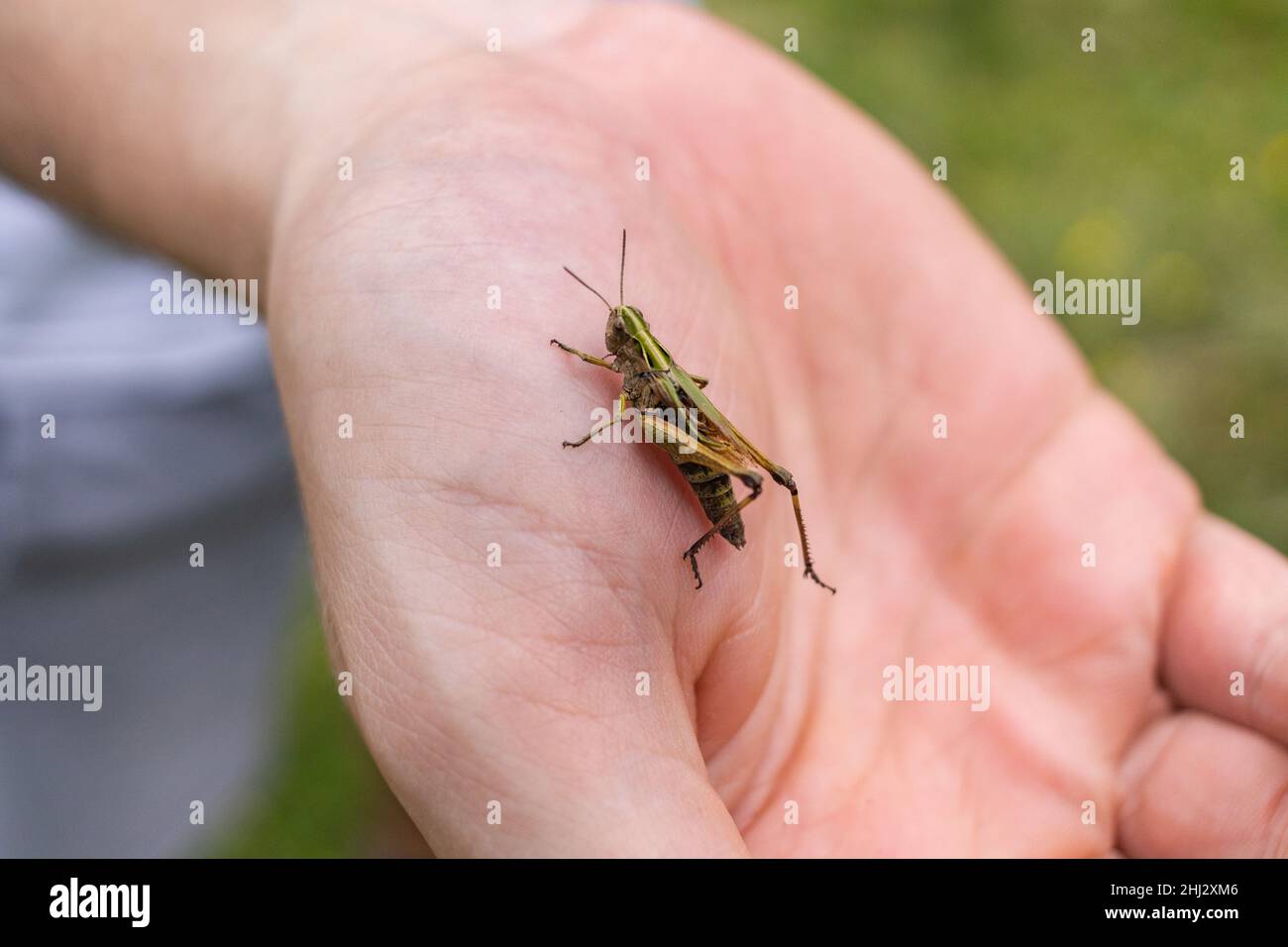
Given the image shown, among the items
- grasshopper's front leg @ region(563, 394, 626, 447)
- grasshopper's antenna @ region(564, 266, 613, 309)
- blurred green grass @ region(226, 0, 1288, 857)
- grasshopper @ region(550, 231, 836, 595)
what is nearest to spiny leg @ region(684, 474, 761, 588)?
grasshopper @ region(550, 231, 836, 595)

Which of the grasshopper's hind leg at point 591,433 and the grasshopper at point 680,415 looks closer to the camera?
the grasshopper's hind leg at point 591,433

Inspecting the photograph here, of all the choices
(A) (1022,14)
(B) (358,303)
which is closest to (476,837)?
(B) (358,303)

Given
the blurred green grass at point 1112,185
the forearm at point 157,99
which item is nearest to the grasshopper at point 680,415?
the forearm at point 157,99

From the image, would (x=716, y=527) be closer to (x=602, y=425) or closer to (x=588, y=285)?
(x=602, y=425)

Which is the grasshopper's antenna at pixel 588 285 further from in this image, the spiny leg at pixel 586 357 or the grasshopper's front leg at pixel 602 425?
the grasshopper's front leg at pixel 602 425

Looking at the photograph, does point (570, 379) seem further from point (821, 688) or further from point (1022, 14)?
point (1022, 14)

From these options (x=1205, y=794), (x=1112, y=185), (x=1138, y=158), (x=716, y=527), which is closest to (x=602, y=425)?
(x=716, y=527)

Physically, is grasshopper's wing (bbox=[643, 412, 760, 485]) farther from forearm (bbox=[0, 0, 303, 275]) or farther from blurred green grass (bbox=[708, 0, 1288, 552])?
blurred green grass (bbox=[708, 0, 1288, 552])
